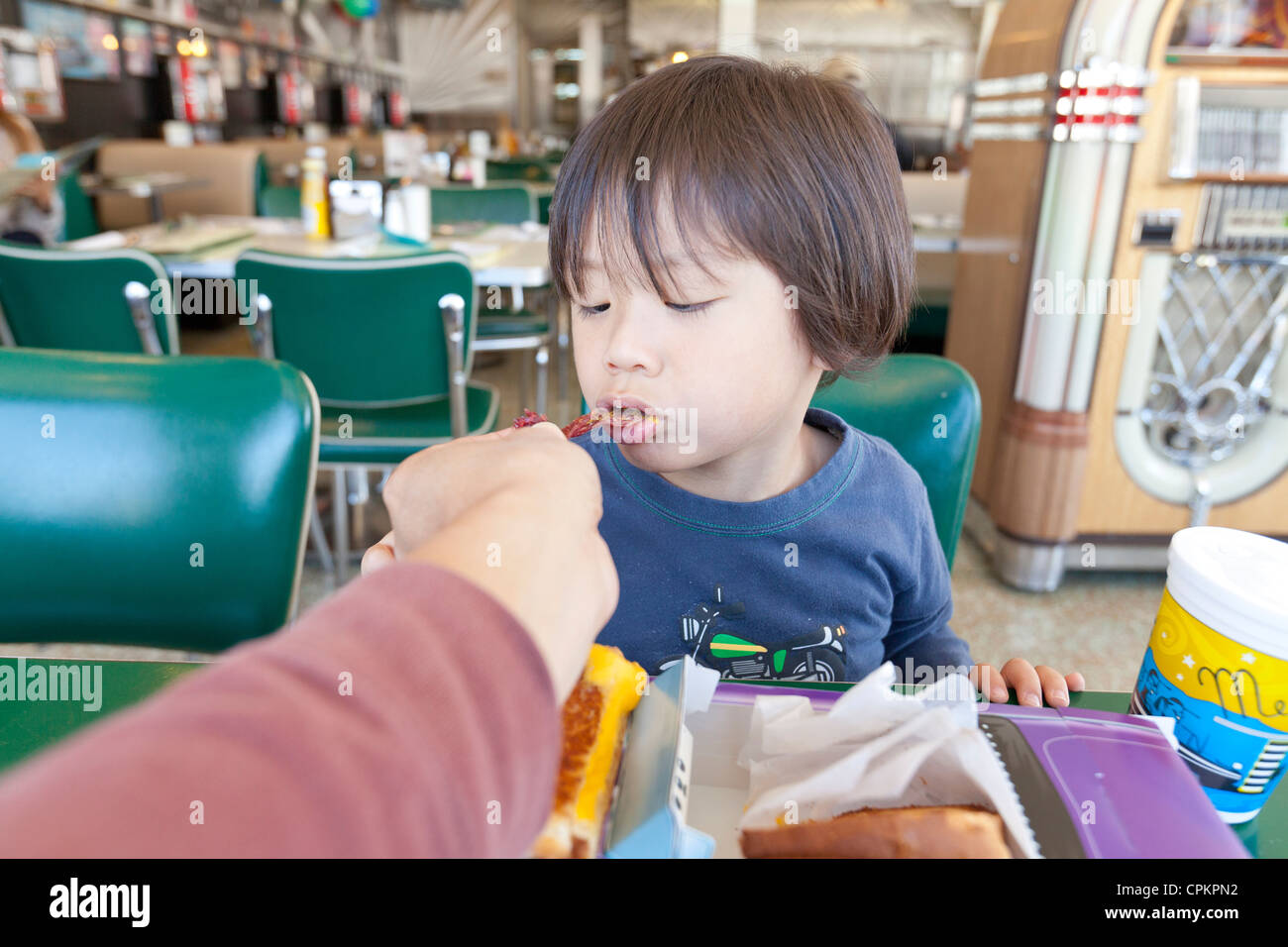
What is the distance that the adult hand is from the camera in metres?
0.25

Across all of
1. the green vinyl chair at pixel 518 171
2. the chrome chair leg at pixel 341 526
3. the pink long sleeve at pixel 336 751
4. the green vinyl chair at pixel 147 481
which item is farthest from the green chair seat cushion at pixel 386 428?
the green vinyl chair at pixel 518 171

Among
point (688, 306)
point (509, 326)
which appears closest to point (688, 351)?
point (688, 306)

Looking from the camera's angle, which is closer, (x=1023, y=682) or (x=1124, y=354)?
(x=1023, y=682)

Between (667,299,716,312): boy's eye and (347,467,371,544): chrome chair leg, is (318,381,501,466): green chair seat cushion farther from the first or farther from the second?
(667,299,716,312): boy's eye

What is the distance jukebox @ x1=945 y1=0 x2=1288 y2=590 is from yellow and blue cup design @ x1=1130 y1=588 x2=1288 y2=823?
207 centimetres

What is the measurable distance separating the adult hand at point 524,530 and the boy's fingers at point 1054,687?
1.77ft

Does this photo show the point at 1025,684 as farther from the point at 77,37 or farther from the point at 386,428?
the point at 77,37

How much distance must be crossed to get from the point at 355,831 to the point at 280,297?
214cm

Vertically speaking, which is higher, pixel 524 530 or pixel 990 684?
pixel 524 530

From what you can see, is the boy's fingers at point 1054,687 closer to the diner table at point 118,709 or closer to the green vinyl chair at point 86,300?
the diner table at point 118,709

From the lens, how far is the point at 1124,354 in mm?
2438

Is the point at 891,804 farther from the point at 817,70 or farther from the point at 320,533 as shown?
the point at 320,533

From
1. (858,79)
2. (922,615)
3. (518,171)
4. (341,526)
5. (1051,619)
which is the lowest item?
(1051,619)

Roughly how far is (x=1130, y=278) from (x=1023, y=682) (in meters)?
2.02
